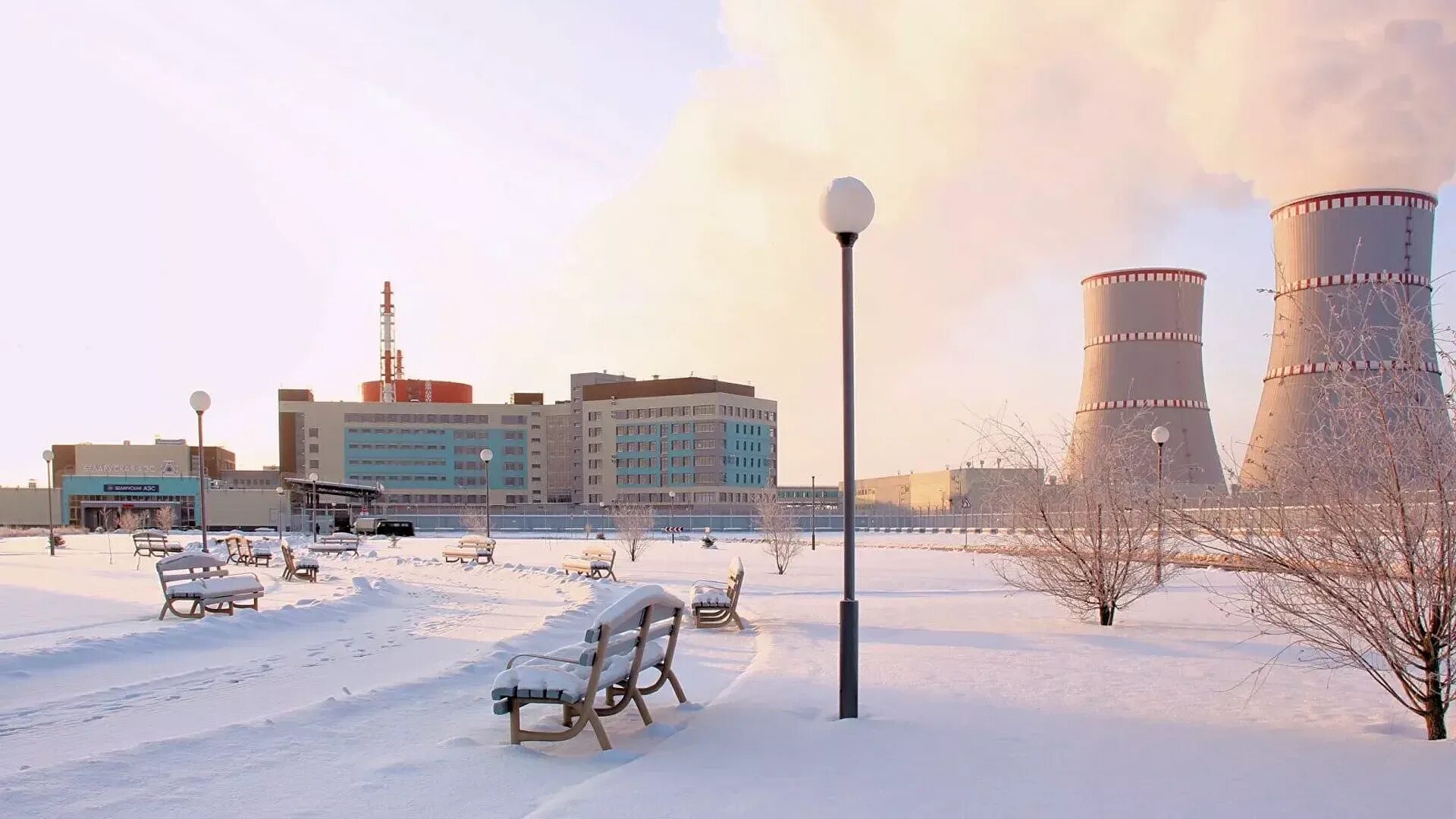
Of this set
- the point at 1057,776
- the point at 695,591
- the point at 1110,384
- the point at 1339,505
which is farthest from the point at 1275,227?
the point at 1057,776

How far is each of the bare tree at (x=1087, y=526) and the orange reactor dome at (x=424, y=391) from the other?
10652 cm

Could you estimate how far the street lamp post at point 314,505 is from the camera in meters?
37.3

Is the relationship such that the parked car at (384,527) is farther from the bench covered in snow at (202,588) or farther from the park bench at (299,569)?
the bench covered in snow at (202,588)

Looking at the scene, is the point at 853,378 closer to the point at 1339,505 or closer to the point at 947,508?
the point at 1339,505

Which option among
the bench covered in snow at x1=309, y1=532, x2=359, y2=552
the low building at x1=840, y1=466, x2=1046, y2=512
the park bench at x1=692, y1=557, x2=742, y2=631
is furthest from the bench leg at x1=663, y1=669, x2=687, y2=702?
the low building at x1=840, y1=466, x2=1046, y2=512

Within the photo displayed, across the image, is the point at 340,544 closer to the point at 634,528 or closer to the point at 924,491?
the point at 634,528

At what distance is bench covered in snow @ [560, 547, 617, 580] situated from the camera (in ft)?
61.9

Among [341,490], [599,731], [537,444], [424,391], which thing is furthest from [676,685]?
[424,391]

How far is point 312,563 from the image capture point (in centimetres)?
1944

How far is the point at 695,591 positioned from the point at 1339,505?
749 cm

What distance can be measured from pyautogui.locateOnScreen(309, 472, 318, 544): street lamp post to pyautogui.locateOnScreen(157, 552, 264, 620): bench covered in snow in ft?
60.1

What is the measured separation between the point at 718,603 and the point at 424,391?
11068 centimetres

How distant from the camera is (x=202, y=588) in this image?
478 inches

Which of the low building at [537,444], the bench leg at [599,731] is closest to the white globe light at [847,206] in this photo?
the bench leg at [599,731]
